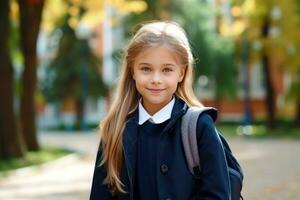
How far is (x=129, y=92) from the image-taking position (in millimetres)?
3207

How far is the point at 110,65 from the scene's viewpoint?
147 ft

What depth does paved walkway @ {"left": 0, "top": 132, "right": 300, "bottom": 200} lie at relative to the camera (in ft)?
35.4

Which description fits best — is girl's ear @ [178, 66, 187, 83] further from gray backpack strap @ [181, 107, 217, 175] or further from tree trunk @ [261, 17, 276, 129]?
tree trunk @ [261, 17, 276, 129]

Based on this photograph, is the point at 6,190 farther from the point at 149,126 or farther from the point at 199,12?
the point at 199,12

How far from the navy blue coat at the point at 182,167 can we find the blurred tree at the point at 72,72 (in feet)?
111

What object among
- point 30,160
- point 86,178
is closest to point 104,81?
point 30,160

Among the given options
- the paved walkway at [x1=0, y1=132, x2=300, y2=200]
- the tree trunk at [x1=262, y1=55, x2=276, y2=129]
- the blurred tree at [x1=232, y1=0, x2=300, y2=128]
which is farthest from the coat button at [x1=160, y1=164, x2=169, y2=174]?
the tree trunk at [x1=262, y1=55, x2=276, y2=129]

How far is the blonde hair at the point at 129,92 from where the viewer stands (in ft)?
9.95

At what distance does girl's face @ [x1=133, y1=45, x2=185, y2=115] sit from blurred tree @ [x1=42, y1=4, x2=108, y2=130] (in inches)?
1327

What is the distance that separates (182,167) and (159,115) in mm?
264

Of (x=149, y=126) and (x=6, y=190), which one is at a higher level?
(x=149, y=126)

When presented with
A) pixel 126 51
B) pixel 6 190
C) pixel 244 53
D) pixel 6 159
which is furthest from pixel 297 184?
pixel 244 53

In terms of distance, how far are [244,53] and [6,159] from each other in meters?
17.5

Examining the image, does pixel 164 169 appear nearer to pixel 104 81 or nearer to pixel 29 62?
pixel 29 62
